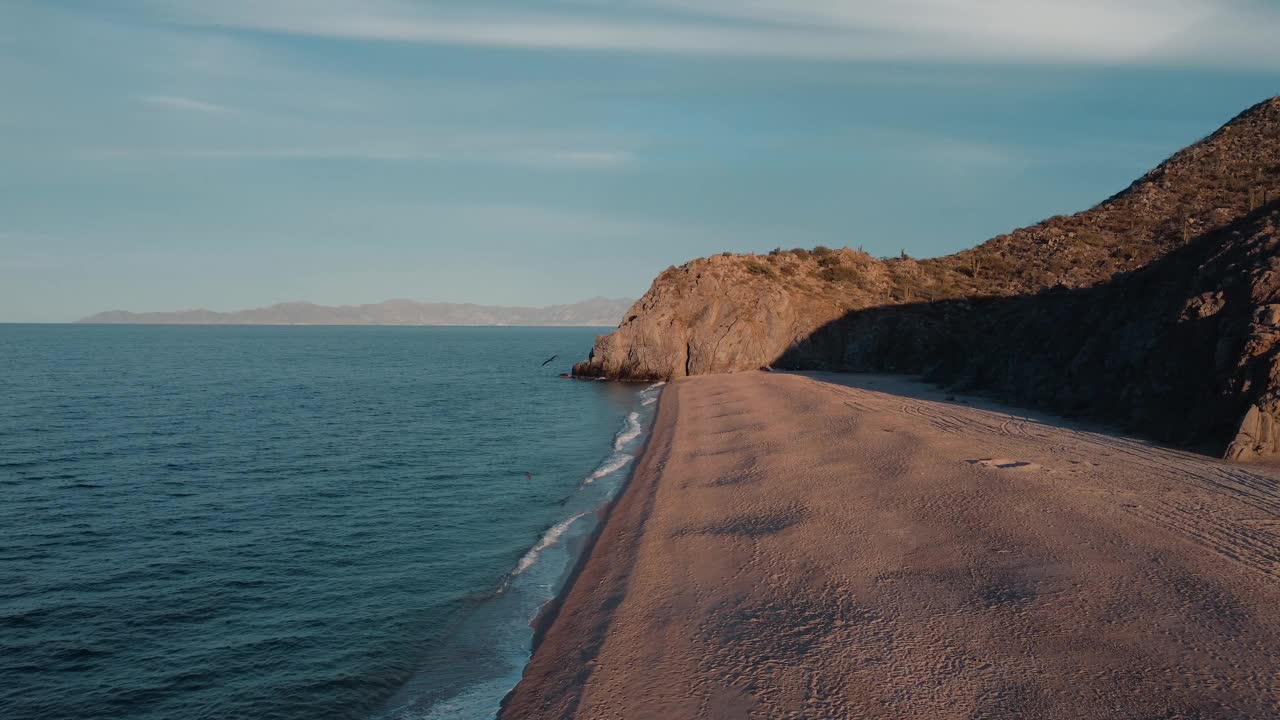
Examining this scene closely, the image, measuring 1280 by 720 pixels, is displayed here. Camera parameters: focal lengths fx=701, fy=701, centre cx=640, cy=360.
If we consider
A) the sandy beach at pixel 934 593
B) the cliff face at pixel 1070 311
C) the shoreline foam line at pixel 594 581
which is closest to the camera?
the sandy beach at pixel 934 593

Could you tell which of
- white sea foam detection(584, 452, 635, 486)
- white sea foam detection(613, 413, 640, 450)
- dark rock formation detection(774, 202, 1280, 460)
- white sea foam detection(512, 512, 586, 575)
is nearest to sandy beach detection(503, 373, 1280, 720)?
white sea foam detection(512, 512, 586, 575)

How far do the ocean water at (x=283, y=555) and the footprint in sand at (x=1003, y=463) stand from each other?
35.3 feet

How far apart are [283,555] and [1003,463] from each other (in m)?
18.9

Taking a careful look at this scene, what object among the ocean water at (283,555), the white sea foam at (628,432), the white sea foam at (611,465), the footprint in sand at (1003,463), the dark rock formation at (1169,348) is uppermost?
the dark rock formation at (1169,348)

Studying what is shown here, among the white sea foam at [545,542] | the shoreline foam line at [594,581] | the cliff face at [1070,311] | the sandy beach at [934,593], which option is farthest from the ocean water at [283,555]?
the cliff face at [1070,311]

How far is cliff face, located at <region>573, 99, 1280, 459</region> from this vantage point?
21422mm

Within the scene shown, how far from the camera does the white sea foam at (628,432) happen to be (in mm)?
30830

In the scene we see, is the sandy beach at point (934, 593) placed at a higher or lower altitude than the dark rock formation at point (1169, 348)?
lower

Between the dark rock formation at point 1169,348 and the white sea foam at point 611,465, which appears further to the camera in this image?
the white sea foam at point 611,465

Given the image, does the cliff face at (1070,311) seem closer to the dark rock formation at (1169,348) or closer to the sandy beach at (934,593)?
the dark rock formation at (1169,348)

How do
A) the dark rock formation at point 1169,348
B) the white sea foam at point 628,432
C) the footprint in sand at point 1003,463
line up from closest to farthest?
the footprint in sand at point 1003,463, the dark rock formation at point 1169,348, the white sea foam at point 628,432

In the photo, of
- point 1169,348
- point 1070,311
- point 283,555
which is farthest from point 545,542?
point 1070,311

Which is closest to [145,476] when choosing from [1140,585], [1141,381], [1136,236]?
[1140,585]

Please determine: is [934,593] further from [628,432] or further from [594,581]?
[628,432]
